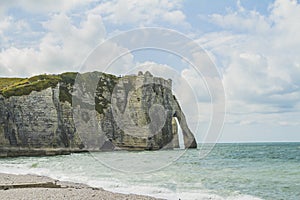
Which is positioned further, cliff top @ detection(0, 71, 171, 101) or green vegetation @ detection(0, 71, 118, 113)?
green vegetation @ detection(0, 71, 118, 113)

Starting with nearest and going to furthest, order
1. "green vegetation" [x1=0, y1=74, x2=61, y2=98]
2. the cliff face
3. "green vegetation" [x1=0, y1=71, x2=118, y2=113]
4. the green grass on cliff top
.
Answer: the cliff face → "green vegetation" [x1=0, y1=74, x2=61, y2=98] → the green grass on cliff top → "green vegetation" [x1=0, y1=71, x2=118, y2=113]

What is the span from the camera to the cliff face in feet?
218

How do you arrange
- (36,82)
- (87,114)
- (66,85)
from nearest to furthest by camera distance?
1. (36,82)
2. (87,114)
3. (66,85)

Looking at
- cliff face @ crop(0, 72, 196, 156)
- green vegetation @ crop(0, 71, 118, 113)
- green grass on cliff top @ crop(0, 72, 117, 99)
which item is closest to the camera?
cliff face @ crop(0, 72, 196, 156)

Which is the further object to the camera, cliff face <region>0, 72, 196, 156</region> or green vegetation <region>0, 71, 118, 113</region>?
green vegetation <region>0, 71, 118, 113</region>

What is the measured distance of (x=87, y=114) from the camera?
80875 mm

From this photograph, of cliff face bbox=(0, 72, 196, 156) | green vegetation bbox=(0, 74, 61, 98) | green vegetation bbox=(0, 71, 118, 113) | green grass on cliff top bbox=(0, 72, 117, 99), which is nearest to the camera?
cliff face bbox=(0, 72, 196, 156)

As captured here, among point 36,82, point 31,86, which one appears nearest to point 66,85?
point 36,82

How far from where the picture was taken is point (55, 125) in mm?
70312

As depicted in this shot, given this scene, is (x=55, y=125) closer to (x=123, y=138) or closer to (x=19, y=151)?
(x=19, y=151)

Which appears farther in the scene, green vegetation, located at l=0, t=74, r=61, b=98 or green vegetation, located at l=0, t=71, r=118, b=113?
green vegetation, located at l=0, t=71, r=118, b=113

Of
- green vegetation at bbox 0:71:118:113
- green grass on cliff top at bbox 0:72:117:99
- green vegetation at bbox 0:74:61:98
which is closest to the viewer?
green vegetation at bbox 0:74:61:98

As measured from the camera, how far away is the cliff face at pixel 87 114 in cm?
6650

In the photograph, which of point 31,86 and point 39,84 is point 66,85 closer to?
point 39,84
